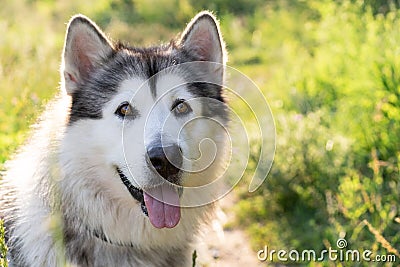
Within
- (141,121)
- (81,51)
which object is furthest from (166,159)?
(81,51)

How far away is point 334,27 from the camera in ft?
24.1

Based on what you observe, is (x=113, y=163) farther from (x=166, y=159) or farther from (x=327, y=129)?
(x=327, y=129)

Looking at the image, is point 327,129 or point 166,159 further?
point 327,129

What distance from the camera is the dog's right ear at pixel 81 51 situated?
350cm

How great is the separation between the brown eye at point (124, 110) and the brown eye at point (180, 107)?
226mm

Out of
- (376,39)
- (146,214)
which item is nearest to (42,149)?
(146,214)

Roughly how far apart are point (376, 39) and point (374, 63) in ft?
1.62

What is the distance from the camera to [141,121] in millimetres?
3449

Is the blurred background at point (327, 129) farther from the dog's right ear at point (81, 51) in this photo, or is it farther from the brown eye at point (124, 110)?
the brown eye at point (124, 110)

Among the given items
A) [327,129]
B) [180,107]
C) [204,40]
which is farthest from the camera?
[327,129]

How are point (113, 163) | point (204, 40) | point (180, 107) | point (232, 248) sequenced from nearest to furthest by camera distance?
1. point (113, 163)
2. point (180, 107)
3. point (204, 40)
4. point (232, 248)

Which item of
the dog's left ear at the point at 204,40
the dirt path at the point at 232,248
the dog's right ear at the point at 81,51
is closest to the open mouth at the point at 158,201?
the dog's right ear at the point at 81,51

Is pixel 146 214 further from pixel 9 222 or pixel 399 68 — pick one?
pixel 399 68

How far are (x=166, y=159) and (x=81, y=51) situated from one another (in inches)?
31.6
